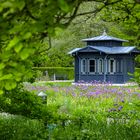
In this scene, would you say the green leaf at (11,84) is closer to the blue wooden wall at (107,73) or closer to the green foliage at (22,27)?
the green foliage at (22,27)

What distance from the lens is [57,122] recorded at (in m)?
7.09

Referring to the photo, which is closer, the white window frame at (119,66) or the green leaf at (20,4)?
the green leaf at (20,4)

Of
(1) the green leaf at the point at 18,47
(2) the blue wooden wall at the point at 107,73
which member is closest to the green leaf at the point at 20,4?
(1) the green leaf at the point at 18,47

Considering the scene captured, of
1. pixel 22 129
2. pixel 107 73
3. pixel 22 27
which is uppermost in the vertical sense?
pixel 22 27

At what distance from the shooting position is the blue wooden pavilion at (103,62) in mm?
34750

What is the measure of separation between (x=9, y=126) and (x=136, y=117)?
235 centimetres

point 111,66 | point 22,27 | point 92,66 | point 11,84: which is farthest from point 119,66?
point 22,27

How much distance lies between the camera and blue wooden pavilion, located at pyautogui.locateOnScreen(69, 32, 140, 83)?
114ft

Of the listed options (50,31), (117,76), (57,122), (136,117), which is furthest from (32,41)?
(117,76)

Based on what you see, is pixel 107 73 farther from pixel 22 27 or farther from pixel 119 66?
pixel 22 27

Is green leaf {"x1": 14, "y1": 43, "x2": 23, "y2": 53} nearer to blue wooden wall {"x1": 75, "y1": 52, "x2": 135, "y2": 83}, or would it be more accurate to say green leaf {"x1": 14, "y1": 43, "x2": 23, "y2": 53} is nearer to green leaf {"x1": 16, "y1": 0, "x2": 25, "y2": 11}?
green leaf {"x1": 16, "y1": 0, "x2": 25, "y2": 11}

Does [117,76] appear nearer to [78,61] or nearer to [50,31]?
[78,61]

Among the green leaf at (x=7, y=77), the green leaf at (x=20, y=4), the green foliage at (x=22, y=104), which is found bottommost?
the green foliage at (x=22, y=104)

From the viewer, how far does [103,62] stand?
3541cm
